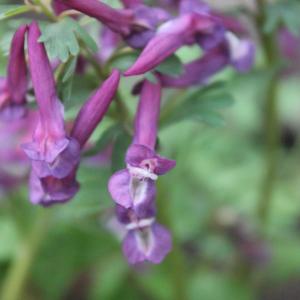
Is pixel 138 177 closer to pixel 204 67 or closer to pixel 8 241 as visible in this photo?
pixel 204 67

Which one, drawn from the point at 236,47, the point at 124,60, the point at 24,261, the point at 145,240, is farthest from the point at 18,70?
the point at 24,261

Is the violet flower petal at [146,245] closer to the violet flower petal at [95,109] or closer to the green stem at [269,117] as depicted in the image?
the violet flower petal at [95,109]

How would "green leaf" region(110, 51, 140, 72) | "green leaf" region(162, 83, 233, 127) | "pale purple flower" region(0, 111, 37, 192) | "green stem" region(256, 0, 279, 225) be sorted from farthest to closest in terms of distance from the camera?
"pale purple flower" region(0, 111, 37, 192) < "green stem" region(256, 0, 279, 225) < "green leaf" region(162, 83, 233, 127) < "green leaf" region(110, 51, 140, 72)

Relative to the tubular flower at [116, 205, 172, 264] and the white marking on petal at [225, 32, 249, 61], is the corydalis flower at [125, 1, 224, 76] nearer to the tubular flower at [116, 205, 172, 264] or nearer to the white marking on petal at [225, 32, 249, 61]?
the white marking on petal at [225, 32, 249, 61]

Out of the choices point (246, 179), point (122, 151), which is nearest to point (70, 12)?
point (122, 151)

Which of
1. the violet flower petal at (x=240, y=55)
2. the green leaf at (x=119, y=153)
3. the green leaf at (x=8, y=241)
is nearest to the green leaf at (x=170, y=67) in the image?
the green leaf at (x=119, y=153)

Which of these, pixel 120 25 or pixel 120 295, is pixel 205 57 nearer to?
pixel 120 25

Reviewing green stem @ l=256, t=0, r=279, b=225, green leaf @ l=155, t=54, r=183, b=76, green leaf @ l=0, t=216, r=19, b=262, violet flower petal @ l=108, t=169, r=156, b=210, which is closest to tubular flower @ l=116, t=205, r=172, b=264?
violet flower petal @ l=108, t=169, r=156, b=210

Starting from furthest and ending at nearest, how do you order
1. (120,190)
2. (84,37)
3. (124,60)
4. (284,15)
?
(284,15) → (124,60) → (84,37) → (120,190)

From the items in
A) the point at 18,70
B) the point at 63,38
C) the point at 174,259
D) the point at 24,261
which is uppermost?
the point at 63,38
